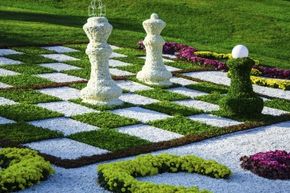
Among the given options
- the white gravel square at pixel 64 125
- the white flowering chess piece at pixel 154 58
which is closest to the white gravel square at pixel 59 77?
the white flowering chess piece at pixel 154 58

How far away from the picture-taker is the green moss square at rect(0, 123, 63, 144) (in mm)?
11523

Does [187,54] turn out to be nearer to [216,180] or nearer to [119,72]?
[119,72]

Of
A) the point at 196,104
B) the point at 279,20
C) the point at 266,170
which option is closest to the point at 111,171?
the point at 266,170

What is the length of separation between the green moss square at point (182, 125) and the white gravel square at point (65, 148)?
2113 millimetres

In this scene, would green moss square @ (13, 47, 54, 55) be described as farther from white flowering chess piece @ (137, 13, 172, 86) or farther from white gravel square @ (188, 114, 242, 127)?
white gravel square @ (188, 114, 242, 127)

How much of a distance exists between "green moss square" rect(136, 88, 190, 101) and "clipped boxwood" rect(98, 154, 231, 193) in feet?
16.5

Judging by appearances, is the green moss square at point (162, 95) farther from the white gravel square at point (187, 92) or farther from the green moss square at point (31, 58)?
the green moss square at point (31, 58)

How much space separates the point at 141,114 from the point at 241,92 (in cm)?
226

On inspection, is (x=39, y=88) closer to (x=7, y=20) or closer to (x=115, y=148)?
(x=115, y=148)

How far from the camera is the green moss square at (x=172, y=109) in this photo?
1426 cm

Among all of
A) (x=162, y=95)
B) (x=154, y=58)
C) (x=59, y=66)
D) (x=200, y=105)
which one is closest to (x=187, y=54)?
(x=154, y=58)

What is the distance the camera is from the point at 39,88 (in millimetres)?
15656

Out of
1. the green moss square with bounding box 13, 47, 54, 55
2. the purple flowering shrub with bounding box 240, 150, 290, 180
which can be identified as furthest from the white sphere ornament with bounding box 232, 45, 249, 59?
the green moss square with bounding box 13, 47, 54, 55

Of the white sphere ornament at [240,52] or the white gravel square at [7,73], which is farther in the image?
the white gravel square at [7,73]
